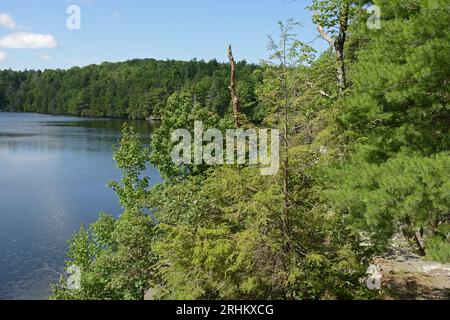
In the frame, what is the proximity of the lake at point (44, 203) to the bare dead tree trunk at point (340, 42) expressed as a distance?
9.51 meters

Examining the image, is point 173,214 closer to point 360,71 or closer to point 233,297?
point 233,297

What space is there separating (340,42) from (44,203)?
68.3 feet

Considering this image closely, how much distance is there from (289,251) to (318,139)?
6.76ft

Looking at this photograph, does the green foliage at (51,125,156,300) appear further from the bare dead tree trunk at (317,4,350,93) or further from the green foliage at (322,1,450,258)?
the bare dead tree trunk at (317,4,350,93)

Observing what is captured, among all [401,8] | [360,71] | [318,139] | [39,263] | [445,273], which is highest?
[401,8]

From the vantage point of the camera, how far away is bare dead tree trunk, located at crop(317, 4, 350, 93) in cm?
1304

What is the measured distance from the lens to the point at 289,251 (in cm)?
826

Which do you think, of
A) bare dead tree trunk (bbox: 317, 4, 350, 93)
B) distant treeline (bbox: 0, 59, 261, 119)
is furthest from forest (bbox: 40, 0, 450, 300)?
distant treeline (bbox: 0, 59, 261, 119)

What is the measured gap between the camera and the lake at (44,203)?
19781mm

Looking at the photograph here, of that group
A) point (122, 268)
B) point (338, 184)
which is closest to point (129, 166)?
point (122, 268)

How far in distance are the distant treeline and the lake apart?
33.3m

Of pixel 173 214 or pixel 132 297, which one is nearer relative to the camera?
pixel 132 297
